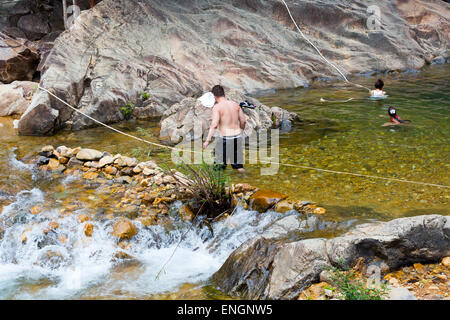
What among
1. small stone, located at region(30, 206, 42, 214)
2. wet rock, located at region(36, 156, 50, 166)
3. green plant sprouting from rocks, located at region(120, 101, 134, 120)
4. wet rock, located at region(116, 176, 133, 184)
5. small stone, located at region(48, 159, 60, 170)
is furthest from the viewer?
green plant sprouting from rocks, located at region(120, 101, 134, 120)

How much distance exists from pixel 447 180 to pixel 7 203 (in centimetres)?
684

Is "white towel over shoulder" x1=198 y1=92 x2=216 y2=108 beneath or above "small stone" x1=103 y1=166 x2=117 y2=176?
above

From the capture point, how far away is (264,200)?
5887mm

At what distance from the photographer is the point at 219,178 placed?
5.79m

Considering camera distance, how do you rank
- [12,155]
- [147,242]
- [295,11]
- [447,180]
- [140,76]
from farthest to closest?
[295,11], [140,76], [12,155], [447,180], [147,242]

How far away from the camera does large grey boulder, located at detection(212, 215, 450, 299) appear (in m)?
4.02

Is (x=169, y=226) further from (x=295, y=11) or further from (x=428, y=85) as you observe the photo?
(x=295, y=11)

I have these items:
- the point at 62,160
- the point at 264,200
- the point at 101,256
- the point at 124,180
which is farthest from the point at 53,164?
the point at 264,200

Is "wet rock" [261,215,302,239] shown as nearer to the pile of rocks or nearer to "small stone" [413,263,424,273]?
the pile of rocks

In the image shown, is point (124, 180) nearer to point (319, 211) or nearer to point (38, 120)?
point (319, 211)

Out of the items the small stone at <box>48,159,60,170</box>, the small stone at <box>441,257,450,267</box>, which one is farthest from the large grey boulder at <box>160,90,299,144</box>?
the small stone at <box>441,257,450,267</box>

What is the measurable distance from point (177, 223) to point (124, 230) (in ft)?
2.49

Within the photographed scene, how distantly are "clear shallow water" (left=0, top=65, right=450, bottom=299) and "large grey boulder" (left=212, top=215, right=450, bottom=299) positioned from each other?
1.71 ft

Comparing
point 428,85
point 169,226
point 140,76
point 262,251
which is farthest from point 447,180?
point 428,85
